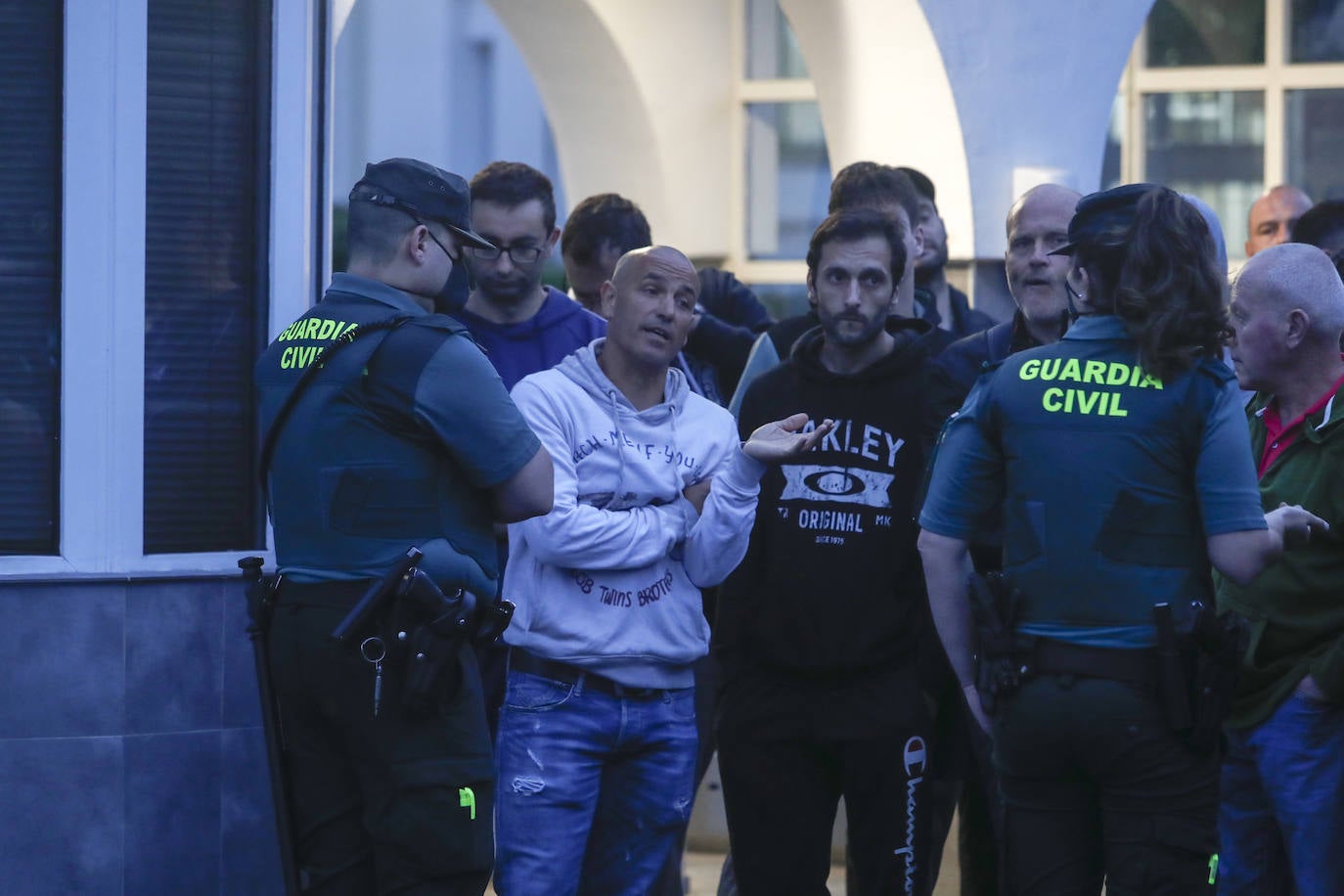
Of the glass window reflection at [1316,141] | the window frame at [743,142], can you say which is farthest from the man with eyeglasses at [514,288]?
the glass window reflection at [1316,141]

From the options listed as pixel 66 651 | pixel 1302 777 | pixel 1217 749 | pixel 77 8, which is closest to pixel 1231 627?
pixel 1217 749

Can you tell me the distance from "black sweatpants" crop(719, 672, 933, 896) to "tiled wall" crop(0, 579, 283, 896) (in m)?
1.34

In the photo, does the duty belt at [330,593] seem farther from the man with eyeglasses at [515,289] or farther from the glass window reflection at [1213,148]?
the glass window reflection at [1213,148]

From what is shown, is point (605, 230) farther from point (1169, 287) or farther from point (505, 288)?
point (1169, 287)

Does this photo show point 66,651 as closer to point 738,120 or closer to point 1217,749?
point 1217,749

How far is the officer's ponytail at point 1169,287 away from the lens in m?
3.39

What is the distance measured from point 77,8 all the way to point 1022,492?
2761mm

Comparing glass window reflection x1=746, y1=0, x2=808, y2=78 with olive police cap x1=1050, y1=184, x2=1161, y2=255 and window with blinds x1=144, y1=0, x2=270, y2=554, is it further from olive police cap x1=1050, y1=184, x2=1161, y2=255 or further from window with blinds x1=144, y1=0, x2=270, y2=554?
olive police cap x1=1050, y1=184, x2=1161, y2=255

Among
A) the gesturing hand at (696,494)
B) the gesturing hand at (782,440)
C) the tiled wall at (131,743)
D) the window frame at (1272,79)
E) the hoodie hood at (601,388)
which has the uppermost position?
the window frame at (1272,79)

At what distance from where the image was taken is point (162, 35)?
4.84 metres

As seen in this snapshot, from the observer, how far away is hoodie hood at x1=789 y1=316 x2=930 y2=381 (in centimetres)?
441

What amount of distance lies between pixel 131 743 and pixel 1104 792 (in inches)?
98.9

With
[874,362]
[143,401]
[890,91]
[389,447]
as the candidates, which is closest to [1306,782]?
[874,362]

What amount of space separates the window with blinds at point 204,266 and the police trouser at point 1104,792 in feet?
7.60
